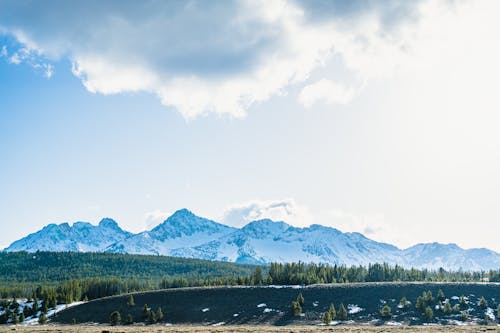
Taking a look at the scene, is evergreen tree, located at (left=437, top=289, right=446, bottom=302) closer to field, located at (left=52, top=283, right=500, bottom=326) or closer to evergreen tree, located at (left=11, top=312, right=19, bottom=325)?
field, located at (left=52, top=283, right=500, bottom=326)

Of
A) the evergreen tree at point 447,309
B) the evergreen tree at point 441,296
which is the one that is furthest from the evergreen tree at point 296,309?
the evergreen tree at point 441,296

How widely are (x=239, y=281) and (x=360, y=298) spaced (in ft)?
166

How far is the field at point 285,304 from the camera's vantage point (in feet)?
305

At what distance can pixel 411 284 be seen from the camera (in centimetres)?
11281

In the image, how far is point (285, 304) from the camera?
350 ft

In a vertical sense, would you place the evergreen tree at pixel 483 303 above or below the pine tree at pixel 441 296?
below

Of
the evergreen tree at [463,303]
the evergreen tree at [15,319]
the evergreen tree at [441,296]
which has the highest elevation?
the evergreen tree at [441,296]

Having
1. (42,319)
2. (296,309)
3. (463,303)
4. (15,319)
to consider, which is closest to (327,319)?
(296,309)

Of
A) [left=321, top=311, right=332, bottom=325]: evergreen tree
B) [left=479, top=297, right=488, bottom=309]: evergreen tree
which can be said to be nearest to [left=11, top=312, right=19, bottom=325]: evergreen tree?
[left=321, top=311, right=332, bottom=325]: evergreen tree

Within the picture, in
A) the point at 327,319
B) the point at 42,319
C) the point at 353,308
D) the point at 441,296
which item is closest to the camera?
the point at 327,319

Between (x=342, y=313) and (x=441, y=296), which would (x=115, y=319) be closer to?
(x=342, y=313)

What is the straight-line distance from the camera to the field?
93.0 m

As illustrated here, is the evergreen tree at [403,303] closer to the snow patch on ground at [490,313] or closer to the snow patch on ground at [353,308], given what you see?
the snow patch on ground at [353,308]

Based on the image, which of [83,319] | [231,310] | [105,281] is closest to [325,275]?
[231,310]
